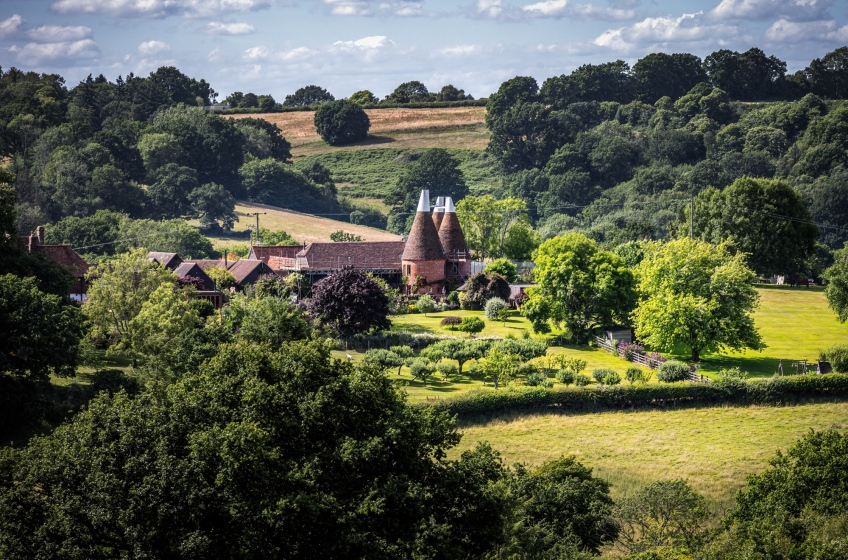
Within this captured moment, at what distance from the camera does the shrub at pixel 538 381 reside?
47.9 m

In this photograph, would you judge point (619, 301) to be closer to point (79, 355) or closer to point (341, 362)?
point (79, 355)

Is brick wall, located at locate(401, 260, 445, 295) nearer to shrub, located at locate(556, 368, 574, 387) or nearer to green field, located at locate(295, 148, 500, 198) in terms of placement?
shrub, located at locate(556, 368, 574, 387)

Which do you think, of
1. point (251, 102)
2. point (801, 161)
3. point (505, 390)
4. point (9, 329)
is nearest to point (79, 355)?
point (9, 329)

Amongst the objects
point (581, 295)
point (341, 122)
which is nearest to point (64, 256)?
point (581, 295)

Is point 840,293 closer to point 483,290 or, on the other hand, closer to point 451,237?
point 483,290

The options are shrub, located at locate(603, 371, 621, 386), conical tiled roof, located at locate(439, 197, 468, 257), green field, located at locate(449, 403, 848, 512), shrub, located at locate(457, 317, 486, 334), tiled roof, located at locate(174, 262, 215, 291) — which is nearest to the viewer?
green field, located at locate(449, 403, 848, 512)

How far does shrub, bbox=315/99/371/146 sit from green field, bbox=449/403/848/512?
117 meters

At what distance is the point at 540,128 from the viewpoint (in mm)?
148250

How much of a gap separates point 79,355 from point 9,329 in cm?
370

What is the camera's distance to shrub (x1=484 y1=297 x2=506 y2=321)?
6631 cm

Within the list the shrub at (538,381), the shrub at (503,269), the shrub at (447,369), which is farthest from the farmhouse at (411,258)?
the shrub at (538,381)

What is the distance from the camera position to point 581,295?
59875mm

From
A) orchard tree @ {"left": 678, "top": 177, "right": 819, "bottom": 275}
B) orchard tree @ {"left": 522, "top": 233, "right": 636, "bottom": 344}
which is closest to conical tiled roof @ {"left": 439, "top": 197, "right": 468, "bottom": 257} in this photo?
orchard tree @ {"left": 678, "top": 177, "right": 819, "bottom": 275}

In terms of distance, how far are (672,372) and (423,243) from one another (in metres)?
30.3
